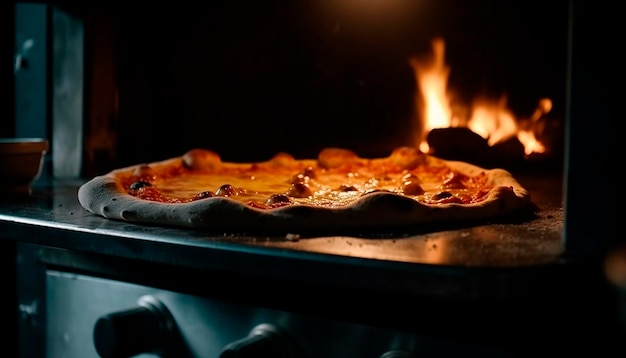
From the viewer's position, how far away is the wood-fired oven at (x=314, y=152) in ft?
3.46

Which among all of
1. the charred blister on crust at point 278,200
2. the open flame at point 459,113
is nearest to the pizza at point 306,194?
the charred blister on crust at point 278,200

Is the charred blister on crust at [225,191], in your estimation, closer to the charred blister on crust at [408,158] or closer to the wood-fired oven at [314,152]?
the wood-fired oven at [314,152]

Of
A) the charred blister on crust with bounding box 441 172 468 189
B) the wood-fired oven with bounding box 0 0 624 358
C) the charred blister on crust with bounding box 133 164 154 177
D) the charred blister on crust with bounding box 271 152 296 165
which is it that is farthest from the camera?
the charred blister on crust with bounding box 271 152 296 165

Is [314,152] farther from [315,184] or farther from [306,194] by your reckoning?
[306,194]

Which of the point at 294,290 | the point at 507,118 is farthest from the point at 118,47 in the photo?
the point at 294,290

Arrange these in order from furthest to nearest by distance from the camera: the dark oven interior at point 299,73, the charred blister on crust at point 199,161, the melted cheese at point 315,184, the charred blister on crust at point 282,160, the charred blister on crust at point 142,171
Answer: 1. the dark oven interior at point 299,73
2. the charred blister on crust at point 282,160
3. the charred blister on crust at point 199,161
4. the charred blister on crust at point 142,171
5. the melted cheese at point 315,184

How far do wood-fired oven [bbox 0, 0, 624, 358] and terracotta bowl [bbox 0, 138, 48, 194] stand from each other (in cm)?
5

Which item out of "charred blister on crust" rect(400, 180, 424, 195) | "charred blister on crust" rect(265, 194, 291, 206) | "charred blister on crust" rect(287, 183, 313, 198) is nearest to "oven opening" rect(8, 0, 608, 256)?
"charred blister on crust" rect(400, 180, 424, 195)

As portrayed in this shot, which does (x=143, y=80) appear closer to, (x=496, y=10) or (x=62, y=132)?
(x=62, y=132)

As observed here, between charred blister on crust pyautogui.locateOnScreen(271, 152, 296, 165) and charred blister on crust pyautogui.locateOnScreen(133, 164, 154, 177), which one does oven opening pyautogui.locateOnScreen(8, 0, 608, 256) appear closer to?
charred blister on crust pyautogui.locateOnScreen(271, 152, 296, 165)

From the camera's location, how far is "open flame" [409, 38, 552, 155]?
8.08 ft

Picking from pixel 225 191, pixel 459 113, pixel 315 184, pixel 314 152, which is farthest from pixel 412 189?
pixel 314 152

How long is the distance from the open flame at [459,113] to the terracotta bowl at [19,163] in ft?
4.19

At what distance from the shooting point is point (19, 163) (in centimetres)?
193
